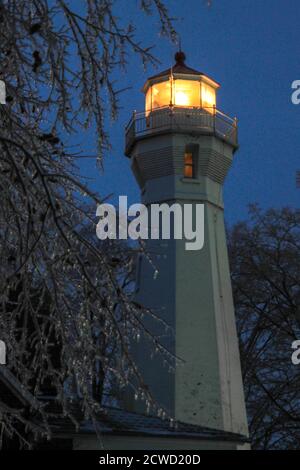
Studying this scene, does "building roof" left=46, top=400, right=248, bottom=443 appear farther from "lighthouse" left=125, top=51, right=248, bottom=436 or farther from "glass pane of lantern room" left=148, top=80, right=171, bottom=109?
"glass pane of lantern room" left=148, top=80, right=171, bottom=109

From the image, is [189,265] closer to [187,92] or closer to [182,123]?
[182,123]

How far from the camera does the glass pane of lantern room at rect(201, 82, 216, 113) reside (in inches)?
862

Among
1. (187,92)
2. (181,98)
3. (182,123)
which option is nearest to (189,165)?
(182,123)

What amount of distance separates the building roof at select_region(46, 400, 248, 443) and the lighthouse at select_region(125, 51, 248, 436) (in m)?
2.38

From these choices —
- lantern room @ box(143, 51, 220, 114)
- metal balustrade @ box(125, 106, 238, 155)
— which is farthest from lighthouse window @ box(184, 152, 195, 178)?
lantern room @ box(143, 51, 220, 114)

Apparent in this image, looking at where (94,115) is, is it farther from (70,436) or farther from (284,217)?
(284,217)

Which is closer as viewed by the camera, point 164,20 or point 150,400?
point 150,400

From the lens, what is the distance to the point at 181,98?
71.7 ft

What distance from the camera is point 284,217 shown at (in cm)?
2336

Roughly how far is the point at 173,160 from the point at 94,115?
16399mm

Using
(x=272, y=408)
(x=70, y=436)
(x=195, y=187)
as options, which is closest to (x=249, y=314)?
(x=272, y=408)

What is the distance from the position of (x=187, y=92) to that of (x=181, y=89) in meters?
0.20

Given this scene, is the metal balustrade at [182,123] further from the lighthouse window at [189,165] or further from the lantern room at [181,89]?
the lighthouse window at [189,165]

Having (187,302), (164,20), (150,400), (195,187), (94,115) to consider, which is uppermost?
(195,187)
